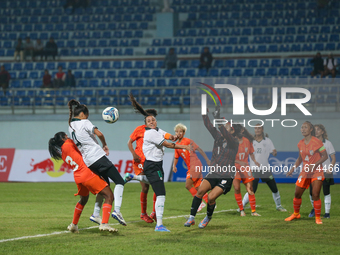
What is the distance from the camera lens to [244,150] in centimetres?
1200

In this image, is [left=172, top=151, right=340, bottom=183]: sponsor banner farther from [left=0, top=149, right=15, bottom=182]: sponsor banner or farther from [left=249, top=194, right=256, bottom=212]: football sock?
[left=249, top=194, right=256, bottom=212]: football sock

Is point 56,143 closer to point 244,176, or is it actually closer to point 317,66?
point 244,176

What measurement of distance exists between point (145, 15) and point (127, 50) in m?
3.43

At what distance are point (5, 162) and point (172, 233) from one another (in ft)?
49.0

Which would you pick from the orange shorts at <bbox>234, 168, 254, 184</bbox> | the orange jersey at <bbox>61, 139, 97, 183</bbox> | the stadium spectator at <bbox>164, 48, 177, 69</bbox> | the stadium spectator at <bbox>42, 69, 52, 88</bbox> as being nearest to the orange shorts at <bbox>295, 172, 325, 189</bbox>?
the orange shorts at <bbox>234, 168, 254, 184</bbox>

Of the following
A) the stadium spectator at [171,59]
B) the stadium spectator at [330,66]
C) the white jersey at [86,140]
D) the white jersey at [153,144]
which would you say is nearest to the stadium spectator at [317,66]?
the stadium spectator at [330,66]

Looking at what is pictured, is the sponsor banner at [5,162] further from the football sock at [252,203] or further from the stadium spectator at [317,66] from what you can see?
the stadium spectator at [317,66]

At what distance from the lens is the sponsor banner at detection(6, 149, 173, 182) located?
20844 millimetres

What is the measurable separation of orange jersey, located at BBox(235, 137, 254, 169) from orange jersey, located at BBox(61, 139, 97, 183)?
4.58 metres

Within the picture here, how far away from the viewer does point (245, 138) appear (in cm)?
1225

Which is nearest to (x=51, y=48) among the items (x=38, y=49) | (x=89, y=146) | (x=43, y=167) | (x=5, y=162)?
(x=38, y=49)

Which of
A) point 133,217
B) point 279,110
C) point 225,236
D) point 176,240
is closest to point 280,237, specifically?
point 225,236

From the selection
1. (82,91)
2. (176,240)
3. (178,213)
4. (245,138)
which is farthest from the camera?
(82,91)

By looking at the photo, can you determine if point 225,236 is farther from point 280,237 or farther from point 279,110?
point 279,110
